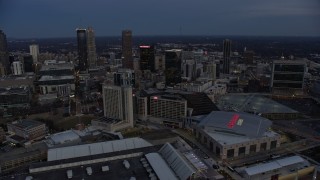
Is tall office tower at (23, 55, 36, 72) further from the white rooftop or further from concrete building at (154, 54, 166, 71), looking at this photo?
the white rooftop

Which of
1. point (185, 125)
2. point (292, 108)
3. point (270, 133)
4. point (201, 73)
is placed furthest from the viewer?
point (201, 73)

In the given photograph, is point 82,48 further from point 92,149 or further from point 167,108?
point 92,149

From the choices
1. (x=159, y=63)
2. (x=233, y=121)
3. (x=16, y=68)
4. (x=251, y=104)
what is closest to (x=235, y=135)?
(x=233, y=121)

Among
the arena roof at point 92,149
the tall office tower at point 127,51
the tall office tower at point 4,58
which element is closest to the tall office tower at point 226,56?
the tall office tower at point 127,51

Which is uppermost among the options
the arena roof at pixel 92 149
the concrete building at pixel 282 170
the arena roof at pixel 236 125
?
the arena roof at pixel 236 125

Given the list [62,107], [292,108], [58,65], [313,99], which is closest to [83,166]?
[62,107]

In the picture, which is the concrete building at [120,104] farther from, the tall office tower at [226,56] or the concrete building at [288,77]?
the tall office tower at [226,56]

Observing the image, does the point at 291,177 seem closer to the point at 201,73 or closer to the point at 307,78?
the point at 307,78
